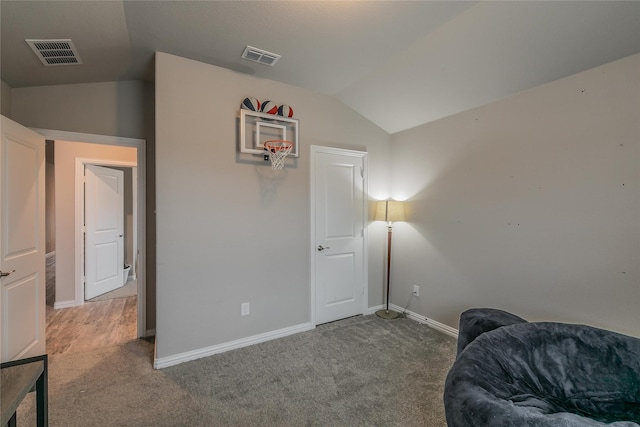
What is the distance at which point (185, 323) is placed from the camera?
2432mm

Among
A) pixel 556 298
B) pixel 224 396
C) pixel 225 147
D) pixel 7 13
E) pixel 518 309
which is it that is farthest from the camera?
pixel 225 147

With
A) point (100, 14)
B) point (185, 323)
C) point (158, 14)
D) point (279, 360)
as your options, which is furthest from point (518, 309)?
point (100, 14)

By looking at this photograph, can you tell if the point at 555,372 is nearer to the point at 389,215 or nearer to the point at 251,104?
the point at 389,215

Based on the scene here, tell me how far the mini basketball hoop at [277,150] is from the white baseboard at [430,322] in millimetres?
2400

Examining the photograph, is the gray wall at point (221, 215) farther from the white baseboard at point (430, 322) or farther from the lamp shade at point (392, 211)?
the white baseboard at point (430, 322)

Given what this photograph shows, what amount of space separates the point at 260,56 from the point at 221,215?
1477 mm

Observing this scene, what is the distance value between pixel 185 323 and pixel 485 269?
288cm

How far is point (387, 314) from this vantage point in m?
3.49

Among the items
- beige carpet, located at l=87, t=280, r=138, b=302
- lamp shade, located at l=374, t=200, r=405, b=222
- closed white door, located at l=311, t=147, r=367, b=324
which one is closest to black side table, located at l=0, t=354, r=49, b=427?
closed white door, located at l=311, t=147, r=367, b=324

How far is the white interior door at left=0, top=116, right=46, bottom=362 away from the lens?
2.01 metres

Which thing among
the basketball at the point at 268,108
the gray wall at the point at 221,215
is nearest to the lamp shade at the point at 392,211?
the gray wall at the point at 221,215

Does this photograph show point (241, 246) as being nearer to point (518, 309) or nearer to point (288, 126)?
point (288, 126)

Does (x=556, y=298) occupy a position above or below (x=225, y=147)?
below

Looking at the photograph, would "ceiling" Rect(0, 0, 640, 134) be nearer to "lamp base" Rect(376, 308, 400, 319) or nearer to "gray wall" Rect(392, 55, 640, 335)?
"gray wall" Rect(392, 55, 640, 335)
